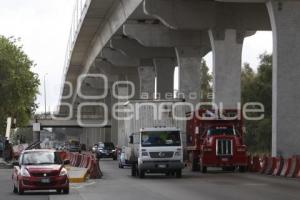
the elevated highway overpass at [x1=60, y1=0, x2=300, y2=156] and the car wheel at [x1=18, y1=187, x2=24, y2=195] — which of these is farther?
the elevated highway overpass at [x1=60, y1=0, x2=300, y2=156]

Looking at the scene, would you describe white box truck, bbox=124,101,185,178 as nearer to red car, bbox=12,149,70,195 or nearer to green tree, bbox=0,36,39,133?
red car, bbox=12,149,70,195

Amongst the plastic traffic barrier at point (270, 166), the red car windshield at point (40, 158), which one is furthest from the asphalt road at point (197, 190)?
the plastic traffic barrier at point (270, 166)

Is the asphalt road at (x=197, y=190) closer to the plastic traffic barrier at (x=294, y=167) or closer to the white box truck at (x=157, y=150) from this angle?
the plastic traffic barrier at (x=294, y=167)

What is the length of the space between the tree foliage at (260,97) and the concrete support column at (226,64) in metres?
43.1

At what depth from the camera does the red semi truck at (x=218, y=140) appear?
1500 inches

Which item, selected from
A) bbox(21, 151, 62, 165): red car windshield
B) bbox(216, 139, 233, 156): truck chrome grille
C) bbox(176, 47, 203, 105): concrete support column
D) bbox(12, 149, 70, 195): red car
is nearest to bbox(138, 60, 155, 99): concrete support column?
bbox(176, 47, 203, 105): concrete support column

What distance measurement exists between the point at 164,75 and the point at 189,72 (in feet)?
43.1

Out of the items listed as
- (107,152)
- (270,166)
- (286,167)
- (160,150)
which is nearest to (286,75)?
(270,166)

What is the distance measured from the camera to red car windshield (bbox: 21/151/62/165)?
2608 centimetres

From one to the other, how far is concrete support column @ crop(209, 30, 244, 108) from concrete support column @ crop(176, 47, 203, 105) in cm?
901

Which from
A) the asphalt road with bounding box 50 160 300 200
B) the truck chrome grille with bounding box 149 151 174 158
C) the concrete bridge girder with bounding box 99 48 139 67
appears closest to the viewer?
the asphalt road with bounding box 50 160 300 200

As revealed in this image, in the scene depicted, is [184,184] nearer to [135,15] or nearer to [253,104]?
[135,15]

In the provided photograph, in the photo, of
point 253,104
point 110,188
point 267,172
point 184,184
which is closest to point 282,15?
point 267,172

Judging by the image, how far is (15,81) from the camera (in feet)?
226
